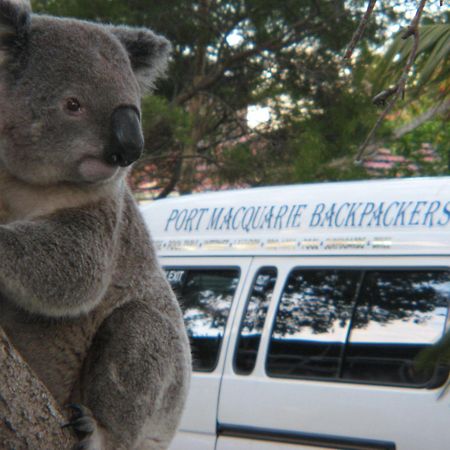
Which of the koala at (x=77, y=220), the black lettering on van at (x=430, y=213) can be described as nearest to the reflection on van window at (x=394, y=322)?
the black lettering on van at (x=430, y=213)

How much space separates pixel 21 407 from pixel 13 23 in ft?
3.60

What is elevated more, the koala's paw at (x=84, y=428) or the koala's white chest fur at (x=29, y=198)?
the koala's white chest fur at (x=29, y=198)

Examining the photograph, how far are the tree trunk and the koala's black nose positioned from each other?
624 mm

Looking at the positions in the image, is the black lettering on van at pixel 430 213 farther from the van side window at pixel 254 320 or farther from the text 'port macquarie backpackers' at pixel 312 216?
the van side window at pixel 254 320

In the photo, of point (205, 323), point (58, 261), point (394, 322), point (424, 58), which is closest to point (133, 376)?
point (58, 261)

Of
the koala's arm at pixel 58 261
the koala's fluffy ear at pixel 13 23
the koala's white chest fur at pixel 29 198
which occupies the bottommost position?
the koala's arm at pixel 58 261

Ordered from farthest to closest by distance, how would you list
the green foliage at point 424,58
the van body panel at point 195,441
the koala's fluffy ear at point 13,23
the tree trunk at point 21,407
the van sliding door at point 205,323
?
the van sliding door at point 205,323 < the van body panel at point 195,441 < the green foliage at point 424,58 < the koala's fluffy ear at point 13,23 < the tree trunk at point 21,407

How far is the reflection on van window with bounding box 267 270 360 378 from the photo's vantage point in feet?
19.8

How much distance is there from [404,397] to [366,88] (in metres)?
5.94

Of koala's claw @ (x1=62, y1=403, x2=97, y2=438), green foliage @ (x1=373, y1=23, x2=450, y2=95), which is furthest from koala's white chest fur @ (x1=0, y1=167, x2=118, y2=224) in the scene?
green foliage @ (x1=373, y1=23, x2=450, y2=95)

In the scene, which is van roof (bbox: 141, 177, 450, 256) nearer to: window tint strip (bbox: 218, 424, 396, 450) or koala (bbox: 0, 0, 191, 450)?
window tint strip (bbox: 218, 424, 396, 450)

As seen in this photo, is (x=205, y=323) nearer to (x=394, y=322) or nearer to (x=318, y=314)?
(x=318, y=314)

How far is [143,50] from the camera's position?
3.02 meters

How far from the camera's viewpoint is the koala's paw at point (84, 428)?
2.59 m
